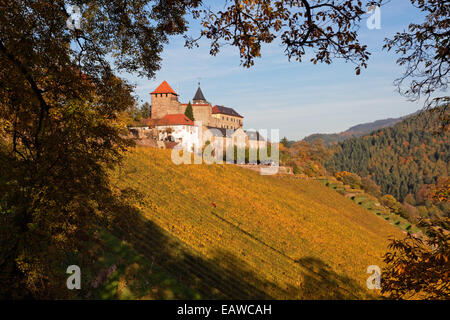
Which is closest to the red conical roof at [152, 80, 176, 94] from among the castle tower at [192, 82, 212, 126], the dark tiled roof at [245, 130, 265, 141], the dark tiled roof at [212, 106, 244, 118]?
the castle tower at [192, 82, 212, 126]

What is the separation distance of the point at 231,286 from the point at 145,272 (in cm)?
533

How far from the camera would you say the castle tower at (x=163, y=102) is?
8356 centimetres

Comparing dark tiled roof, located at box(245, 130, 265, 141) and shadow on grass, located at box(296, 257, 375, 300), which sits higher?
dark tiled roof, located at box(245, 130, 265, 141)

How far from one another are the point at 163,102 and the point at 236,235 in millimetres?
65575

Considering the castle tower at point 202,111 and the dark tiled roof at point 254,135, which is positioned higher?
the castle tower at point 202,111

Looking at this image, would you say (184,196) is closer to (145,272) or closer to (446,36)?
(145,272)

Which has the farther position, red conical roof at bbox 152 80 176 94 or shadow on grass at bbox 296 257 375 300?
red conical roof at bbox 152 80 176 94

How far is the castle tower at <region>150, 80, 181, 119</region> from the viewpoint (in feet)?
274

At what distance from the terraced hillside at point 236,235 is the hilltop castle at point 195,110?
43.2 metres

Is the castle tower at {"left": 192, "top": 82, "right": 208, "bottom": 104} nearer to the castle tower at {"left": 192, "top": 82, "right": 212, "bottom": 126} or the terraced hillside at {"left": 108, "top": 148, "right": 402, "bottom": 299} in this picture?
the castle tower at {"left": 192, "top": 82, "right": 212, "bottom": 126}

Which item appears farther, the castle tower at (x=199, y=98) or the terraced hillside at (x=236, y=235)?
the castle tower at (x=199, y=98)

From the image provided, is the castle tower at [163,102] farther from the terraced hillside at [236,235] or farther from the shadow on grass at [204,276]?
the shadow on grass at [204,276]

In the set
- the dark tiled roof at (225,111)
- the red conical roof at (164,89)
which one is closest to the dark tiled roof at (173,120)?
the red conical roof at (164,89)
